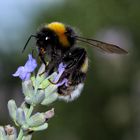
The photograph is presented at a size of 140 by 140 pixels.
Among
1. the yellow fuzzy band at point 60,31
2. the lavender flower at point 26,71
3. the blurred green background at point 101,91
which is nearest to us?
the lavender flower at point 26,71

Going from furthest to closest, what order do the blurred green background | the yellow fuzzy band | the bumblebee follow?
the blurred green background
the yellow fuzzy band
the bumblebee

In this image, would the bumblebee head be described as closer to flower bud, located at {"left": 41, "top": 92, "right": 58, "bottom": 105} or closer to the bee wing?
the bee wing

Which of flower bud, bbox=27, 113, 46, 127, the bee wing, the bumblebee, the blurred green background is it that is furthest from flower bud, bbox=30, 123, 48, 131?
the blurred green background

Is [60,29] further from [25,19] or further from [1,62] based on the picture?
[25,19]

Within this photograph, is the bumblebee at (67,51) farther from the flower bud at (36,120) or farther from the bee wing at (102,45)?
the flower bud at (36,120)

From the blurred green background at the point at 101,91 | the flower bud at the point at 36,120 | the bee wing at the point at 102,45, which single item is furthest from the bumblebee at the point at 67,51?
the blurred green background at the point at 101,91

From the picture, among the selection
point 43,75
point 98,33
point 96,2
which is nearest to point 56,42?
point 43,75

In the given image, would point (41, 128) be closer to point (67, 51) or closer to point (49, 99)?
point (49, 99)

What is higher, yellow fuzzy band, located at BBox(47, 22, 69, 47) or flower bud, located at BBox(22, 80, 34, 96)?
yellow fuzzy band, located at BBox(47, 22, 69, 47)
